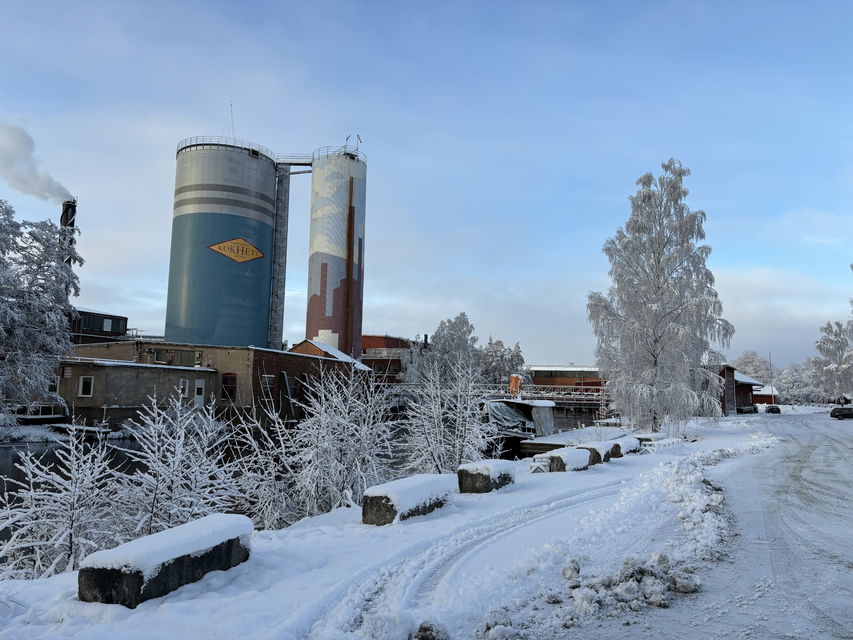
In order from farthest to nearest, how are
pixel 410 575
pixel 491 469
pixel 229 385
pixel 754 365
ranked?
pixel 754 365, pixel 229 385, pixel 491 469, pixel 410 575

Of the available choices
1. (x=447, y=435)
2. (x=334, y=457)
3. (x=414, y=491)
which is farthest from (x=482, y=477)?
(x=447, y=435)

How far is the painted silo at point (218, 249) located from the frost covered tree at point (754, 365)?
107 m

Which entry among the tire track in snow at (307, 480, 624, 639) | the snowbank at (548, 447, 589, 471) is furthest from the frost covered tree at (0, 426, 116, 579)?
the snowbank at (548, 447, 589, 471)

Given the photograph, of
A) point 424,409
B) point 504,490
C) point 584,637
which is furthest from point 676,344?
point 584,637

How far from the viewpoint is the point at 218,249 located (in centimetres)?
5456

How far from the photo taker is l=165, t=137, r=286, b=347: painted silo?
54188 mm

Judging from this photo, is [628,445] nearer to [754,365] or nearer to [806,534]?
[806,534]

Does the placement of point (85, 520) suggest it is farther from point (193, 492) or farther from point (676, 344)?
point (676, 344)

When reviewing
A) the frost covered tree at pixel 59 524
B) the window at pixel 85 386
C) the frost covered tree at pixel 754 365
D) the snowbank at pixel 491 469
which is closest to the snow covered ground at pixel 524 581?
the snowbank at pixel 491 469

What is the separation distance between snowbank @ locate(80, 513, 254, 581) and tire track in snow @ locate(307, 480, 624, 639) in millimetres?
1449

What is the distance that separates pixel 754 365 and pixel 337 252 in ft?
351

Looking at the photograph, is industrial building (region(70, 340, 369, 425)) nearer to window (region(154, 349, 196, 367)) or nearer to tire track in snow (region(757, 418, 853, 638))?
window (region(154, 349, 196, 367))

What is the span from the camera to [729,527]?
26.8 ft

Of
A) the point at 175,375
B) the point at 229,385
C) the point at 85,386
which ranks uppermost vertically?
the point at 175,375
